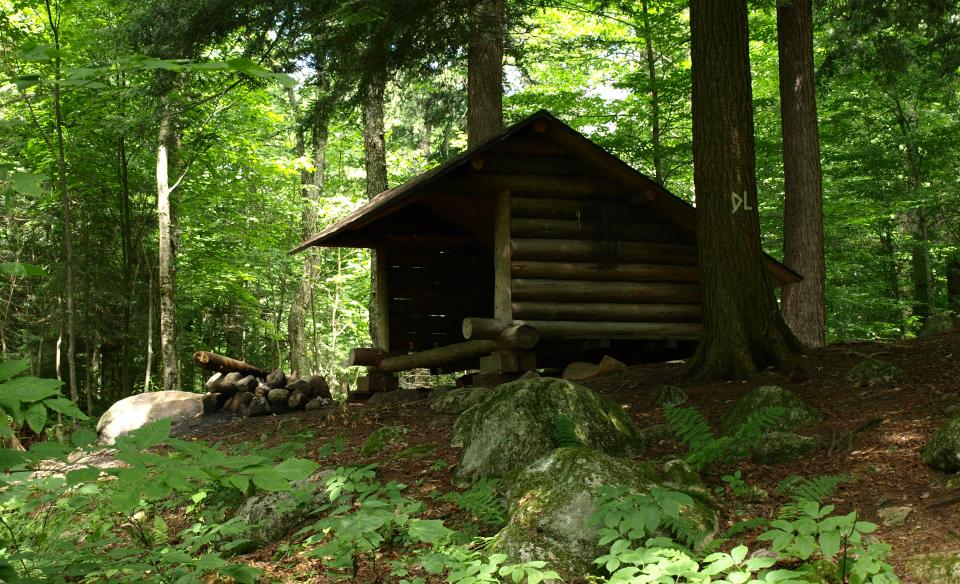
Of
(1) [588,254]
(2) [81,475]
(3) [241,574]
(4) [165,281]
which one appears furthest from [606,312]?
(4) [165,281]

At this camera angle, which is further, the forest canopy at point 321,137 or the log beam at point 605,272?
the forest canopy at point 321,137

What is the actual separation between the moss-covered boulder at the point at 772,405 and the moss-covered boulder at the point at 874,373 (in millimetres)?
1132

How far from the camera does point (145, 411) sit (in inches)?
457

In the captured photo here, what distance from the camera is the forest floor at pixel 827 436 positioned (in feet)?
14.2

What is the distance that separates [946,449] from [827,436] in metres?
1.06

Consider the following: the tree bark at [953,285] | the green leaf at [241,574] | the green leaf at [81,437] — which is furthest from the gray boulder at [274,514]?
the tree bark at [953,285]

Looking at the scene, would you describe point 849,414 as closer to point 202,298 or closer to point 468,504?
point 468,504

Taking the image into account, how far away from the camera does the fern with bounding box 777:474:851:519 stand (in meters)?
4.30

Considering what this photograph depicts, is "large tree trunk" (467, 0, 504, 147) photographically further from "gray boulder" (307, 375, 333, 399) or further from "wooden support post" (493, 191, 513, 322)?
"gray boulder" (307, 375, 333, 399)

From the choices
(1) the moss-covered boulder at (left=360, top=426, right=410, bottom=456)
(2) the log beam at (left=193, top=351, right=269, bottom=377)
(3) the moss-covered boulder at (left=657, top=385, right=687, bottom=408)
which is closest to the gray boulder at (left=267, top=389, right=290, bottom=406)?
(2) the log beam at (left=193, top=351, right=269, bottom=377)

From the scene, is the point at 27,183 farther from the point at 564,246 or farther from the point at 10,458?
the point at 564,246

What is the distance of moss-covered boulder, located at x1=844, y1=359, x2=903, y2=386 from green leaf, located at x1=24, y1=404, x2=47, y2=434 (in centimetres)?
674

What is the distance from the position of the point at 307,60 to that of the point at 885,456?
893 centimetres

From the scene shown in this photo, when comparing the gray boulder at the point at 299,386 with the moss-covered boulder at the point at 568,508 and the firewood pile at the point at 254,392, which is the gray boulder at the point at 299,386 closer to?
the firewood pile at the point at 254,392
